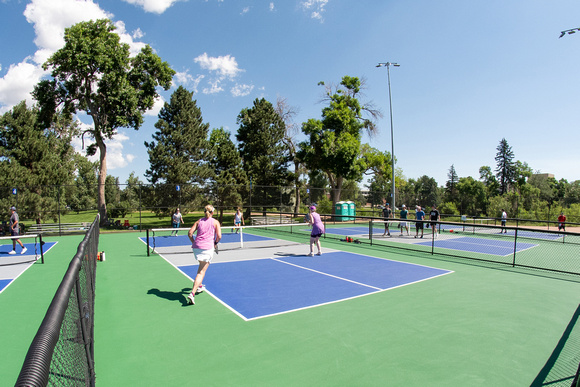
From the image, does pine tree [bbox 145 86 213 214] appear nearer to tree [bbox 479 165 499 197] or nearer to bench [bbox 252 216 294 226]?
bench [bbox 252 216 294 226]

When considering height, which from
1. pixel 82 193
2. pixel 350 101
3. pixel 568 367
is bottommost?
pixel 568 367

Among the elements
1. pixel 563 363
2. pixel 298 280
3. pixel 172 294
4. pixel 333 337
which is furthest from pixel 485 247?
pixel 172 294

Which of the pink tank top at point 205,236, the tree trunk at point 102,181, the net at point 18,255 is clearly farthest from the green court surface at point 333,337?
the tree trunk at point 102,181

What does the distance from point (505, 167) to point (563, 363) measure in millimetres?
99911

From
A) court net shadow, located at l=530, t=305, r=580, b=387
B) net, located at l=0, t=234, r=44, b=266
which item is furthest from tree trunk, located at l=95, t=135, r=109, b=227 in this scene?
court net shadow, located at l=530, t=305, r=580, b=387

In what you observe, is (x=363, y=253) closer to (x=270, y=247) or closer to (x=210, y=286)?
(x=270, y=247)

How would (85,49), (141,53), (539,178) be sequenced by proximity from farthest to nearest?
(539,178) → (141,53) → (85,49)

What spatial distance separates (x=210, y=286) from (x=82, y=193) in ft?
190

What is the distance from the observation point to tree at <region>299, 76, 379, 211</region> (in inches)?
1320

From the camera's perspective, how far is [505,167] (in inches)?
3487

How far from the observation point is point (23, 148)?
2944cm

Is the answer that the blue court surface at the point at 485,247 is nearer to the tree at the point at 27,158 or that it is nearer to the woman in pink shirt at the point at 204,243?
the woman in pink shirt at the point at 204,243

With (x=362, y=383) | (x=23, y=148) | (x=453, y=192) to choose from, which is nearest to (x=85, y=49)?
(x=23, y=148)

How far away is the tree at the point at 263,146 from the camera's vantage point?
125ft
